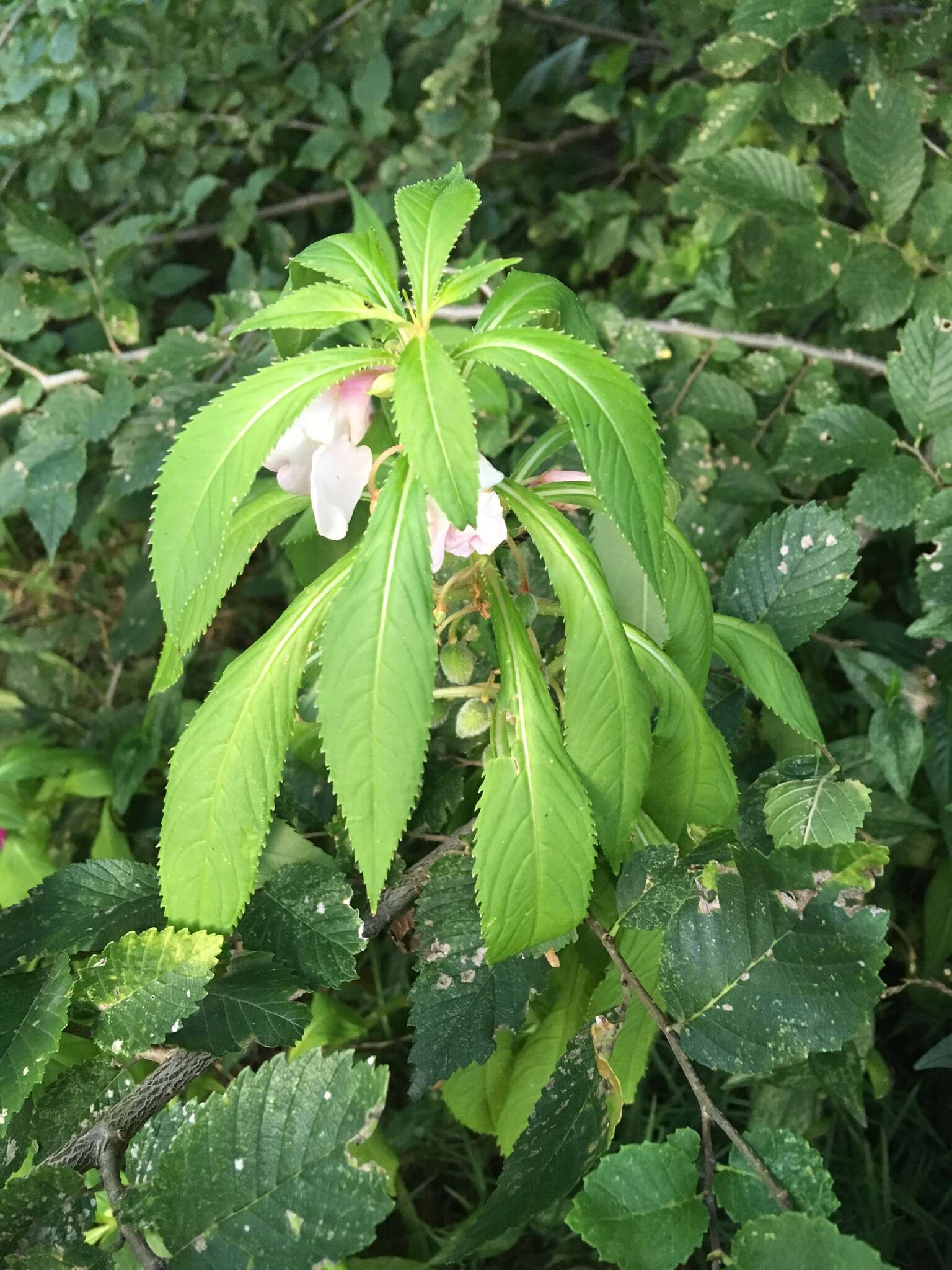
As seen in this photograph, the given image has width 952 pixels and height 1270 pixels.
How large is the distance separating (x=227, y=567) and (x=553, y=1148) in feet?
1.68

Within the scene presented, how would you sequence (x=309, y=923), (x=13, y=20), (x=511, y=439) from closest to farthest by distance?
(x=309, y=923) → (x=511, y=439) → (x=13, y=20)

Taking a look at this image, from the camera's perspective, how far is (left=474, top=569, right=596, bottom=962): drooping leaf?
2.06ft

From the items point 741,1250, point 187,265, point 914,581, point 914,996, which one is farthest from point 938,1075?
point 187,265

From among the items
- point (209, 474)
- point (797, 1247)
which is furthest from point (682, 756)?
point (209, 474)

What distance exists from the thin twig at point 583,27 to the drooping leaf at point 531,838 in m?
1.71

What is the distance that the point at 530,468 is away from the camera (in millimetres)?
792

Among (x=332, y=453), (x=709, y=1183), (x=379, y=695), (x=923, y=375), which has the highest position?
(x=332, y=453)

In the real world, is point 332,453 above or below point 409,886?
above

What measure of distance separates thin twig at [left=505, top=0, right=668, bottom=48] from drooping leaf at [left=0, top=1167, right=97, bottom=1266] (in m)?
2.04

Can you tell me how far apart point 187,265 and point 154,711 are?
1044 mm

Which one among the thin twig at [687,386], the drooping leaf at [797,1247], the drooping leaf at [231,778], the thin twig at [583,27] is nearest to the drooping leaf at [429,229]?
the drooping leaf at [231,778]

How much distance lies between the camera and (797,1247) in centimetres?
51

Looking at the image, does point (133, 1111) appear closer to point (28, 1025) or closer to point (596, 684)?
point (28, 1025)

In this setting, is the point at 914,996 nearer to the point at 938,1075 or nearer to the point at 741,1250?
the point at 938,1075
